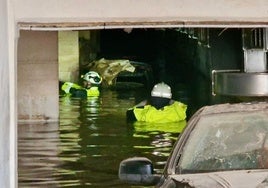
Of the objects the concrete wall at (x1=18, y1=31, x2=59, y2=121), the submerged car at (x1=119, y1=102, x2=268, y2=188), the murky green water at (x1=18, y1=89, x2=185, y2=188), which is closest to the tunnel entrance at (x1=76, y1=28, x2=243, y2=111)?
the murky green water at (x1=18, y1=89, x2=185, y2=188)

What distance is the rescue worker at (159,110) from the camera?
18266mm

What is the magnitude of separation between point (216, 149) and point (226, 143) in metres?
0.09

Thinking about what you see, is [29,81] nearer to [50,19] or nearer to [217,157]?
[50,19]

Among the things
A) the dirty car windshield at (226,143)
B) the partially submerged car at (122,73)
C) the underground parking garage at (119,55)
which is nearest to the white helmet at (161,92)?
the underground parking garage at (119,55)

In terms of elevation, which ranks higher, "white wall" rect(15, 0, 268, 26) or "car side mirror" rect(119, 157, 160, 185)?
"white wall" rect(15, 0, 268, 26)

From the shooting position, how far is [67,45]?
95.5 feet

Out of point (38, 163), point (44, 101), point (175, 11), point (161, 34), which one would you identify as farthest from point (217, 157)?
point (161, 34)

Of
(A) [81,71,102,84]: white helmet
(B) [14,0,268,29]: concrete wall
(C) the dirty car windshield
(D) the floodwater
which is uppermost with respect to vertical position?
(B) [14,0,268,29]: concrete wall

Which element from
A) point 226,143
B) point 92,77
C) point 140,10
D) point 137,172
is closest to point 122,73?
point 92,77

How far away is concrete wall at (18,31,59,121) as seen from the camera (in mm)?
19266

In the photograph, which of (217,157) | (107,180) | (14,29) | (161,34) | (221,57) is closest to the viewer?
(217,157)

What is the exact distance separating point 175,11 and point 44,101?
1267cm

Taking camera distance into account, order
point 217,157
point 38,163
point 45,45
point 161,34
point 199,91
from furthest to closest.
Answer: point 161,34 → point 199,91 → point 45,45 → point 38,163 → point 217,157

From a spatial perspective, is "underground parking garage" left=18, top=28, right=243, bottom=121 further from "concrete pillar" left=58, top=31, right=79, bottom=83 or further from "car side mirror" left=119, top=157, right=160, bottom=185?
"car side mirror" left=119, top=157, right=160, bottom=185
